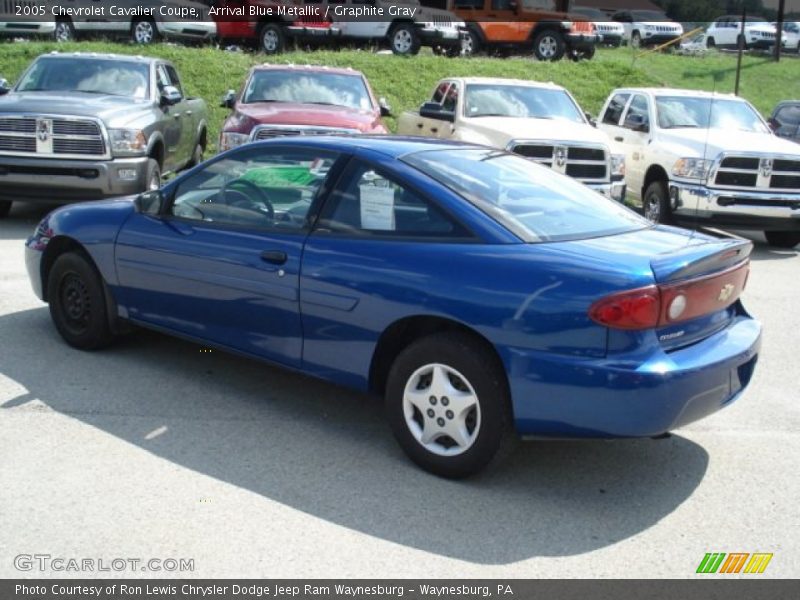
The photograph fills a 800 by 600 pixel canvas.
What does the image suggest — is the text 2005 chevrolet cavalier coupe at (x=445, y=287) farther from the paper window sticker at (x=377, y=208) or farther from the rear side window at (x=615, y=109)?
the rear side window at (x=615, y=109)

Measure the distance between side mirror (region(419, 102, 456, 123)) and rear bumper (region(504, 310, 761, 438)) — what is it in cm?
884

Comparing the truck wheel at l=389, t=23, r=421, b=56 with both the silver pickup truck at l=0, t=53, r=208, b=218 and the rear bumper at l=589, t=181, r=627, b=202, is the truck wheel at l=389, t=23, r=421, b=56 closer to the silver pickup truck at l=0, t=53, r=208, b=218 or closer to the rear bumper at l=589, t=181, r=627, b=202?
the rear bumper at l=589, t=181, r=627, b=202

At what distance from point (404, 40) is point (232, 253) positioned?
20.7m

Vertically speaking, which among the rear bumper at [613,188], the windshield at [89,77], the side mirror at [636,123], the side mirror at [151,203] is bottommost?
the rear bumper at [613,188]

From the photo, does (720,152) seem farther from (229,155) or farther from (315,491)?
(315,491)

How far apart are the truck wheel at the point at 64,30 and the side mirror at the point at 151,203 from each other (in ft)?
64.6

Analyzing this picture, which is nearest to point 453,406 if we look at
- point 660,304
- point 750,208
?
point 660,304

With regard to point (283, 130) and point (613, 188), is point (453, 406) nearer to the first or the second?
point (283, 130)

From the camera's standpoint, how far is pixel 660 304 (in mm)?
4348

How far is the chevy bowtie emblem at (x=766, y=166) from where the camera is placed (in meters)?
12.2

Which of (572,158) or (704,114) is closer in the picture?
(572,158)

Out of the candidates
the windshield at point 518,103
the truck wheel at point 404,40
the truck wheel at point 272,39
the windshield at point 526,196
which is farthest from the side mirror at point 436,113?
the truck wheel at point 404,40
